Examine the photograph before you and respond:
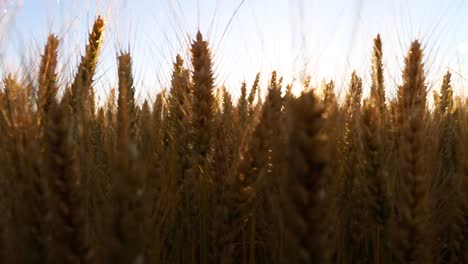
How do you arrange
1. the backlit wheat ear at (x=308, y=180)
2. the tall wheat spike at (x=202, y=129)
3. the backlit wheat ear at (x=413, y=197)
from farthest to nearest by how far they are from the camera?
the tall wheat spike at (x=202, y=129) < the backlit wheat ear at (x=413, y=197) < the backlit wheat ear at (x=308, y=180)

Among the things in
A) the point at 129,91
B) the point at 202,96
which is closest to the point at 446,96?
the point at 202,96

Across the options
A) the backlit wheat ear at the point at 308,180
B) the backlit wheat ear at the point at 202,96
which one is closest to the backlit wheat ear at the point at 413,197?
the backlit wheat ear at the point at 308,180

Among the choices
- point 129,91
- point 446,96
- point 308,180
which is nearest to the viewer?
point 308,180

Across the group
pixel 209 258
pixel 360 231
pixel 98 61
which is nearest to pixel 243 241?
pixel 209 258

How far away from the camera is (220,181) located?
188cm

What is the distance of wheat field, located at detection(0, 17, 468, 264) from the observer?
3.58ft

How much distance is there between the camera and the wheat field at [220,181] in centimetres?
109

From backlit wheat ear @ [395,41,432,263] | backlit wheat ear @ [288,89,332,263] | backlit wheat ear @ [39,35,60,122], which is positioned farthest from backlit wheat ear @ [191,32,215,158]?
backlit wheat ear @ [288,89,332,263]

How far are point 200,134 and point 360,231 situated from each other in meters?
0.94

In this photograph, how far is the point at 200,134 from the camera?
2.20m

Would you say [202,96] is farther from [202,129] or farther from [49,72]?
Result: [49,72]

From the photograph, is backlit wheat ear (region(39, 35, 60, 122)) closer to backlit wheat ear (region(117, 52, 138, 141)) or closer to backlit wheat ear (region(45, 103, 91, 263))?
backlit wheat ear (region(117, 52, 138, 141))

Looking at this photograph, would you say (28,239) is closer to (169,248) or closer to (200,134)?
(169,248)

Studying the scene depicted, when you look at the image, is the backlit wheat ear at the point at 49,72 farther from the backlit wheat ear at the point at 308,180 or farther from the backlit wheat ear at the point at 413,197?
the backlit wheat ear at the point at 413,197
